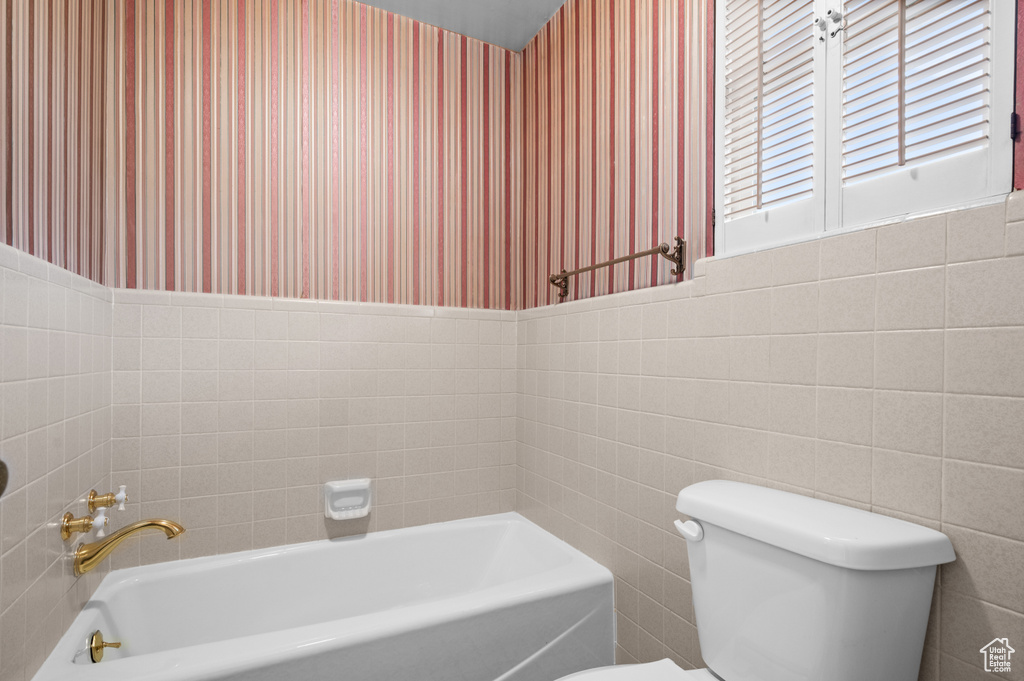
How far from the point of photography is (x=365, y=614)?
1.50 meters

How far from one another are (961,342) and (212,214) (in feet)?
6.93

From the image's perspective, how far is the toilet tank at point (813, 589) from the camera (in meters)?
0.84

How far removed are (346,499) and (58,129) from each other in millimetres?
1387

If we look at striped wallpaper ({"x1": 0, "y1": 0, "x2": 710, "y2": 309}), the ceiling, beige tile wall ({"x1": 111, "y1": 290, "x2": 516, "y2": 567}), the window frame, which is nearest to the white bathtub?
beige tile wall ({"x1": 111, "y1": 290, "x2": 516, "y2": 567})

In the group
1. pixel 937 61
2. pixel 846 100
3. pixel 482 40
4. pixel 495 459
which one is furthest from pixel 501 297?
pixel 937 61

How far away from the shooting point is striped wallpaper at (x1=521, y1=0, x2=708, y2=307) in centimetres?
150

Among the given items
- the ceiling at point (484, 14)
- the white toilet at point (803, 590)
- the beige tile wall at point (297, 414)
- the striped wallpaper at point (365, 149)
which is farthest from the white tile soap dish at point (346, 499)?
the ceiling at point (484, 14)

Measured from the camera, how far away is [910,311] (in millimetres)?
941

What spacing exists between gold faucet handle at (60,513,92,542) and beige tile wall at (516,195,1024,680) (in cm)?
143

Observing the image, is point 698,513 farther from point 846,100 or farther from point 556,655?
point 846,100

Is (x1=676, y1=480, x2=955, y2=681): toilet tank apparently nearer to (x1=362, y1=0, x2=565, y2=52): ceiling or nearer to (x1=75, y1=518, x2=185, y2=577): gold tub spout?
(x1=75, y1=518, x2=185, y2=577): gold tub spout

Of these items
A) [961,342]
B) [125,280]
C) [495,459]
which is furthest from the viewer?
[495,459]

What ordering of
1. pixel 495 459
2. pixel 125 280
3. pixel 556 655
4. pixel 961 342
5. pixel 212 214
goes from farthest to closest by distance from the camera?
pixel 495 459
pixel 212 214
pixel 125 280
pixel 556 655
pixel 961 342

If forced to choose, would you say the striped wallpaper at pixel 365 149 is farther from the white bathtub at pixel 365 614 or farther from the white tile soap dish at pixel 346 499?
the white bathtub at pixel 365 614
